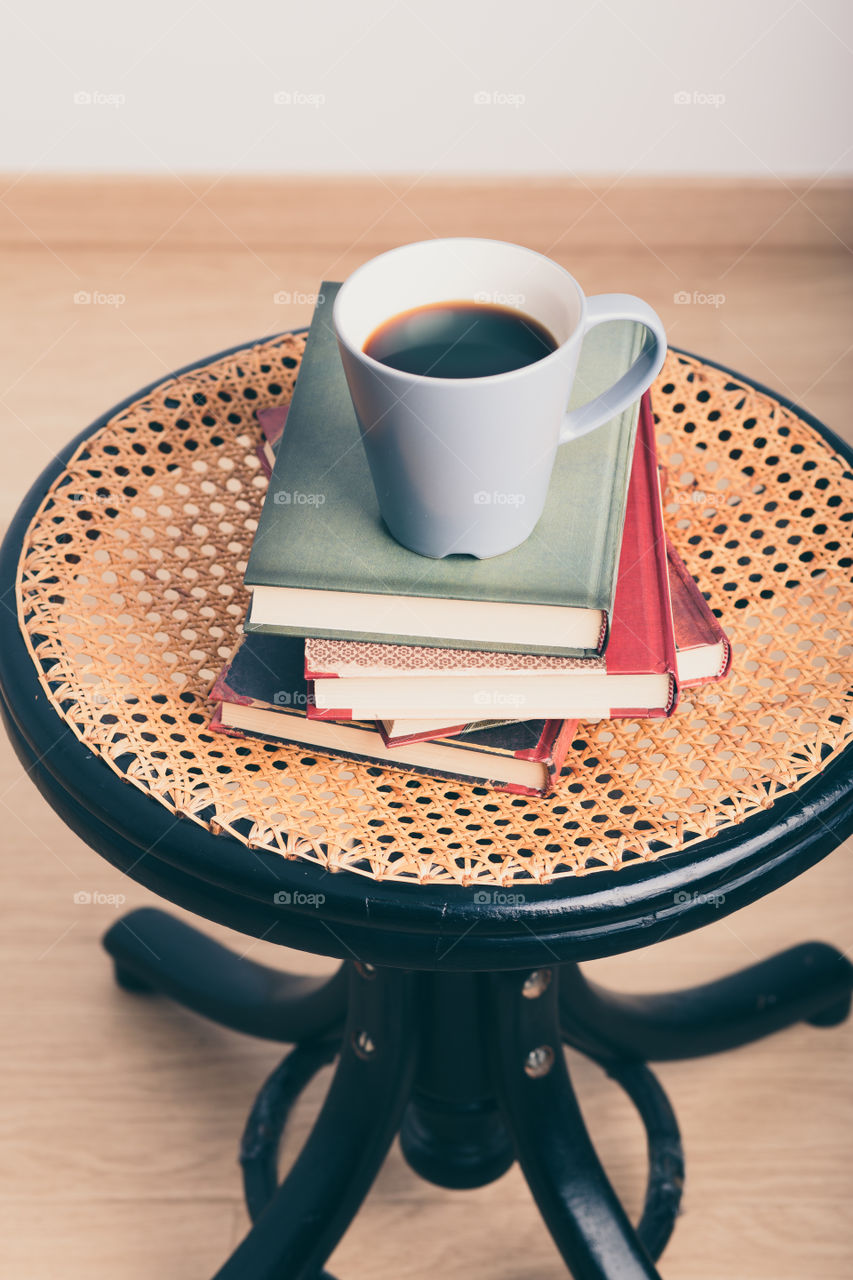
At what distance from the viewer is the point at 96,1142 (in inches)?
36.6

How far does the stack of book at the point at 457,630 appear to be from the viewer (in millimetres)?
486

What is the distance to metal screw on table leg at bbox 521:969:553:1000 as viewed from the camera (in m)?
0.72

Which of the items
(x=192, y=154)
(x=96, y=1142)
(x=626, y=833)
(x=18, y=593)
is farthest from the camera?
(x=192, y=154)

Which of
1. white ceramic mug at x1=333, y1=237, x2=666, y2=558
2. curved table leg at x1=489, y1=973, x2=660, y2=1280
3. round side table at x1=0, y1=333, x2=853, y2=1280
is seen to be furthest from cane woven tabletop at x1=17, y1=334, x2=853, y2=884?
curved table leg at x1=489, y1=973, x2=660, y2=1280

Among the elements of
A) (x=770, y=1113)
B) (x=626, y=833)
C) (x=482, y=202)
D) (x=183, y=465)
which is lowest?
(x=770, y=1113)

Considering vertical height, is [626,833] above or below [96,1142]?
above

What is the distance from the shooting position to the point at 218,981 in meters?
0.93

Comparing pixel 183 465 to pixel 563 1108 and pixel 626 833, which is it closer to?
pixel 626 833

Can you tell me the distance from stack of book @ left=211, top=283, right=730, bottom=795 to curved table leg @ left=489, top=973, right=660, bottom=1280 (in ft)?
0.90

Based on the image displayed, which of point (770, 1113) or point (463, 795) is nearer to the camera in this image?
point (463, 795)

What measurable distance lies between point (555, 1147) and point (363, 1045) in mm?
137

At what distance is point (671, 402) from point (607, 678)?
29cm

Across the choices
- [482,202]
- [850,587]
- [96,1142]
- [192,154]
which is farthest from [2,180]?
[850,587]

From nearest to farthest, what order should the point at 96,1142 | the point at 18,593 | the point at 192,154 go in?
the point at 18,593, the point at 96,1142, the point at 192,154
